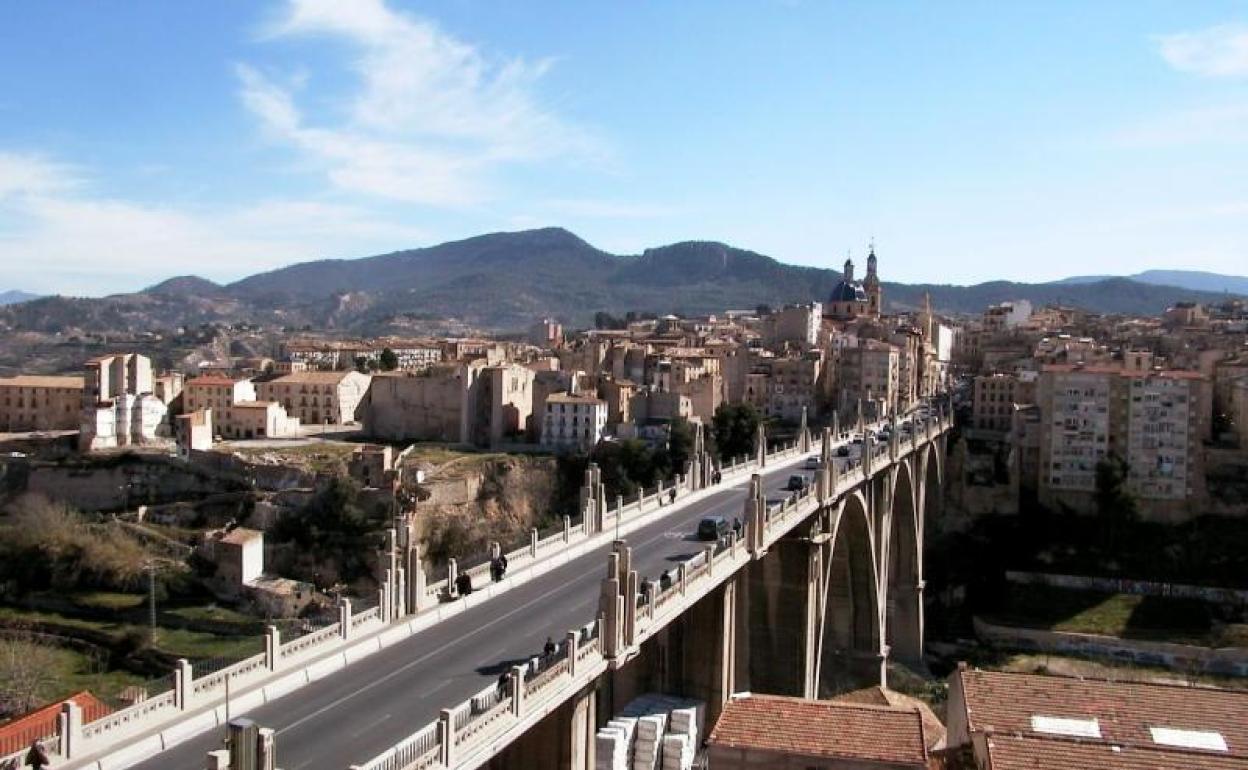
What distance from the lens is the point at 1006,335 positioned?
107938 mm

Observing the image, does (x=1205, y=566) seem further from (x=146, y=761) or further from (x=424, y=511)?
(x=146, y=761)

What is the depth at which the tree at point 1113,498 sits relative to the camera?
59.3 meters

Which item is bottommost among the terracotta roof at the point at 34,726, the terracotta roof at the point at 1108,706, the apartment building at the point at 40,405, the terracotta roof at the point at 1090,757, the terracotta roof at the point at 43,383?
the terracotta roof at the point at 34,726

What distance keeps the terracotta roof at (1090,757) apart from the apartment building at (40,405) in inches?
2954

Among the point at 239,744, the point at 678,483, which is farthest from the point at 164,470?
the point at 239,744

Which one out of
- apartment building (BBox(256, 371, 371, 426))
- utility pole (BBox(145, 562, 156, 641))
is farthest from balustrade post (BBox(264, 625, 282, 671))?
apartment building (BBox(256, 371, 371, 426))

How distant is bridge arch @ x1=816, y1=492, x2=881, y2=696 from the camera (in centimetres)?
4009

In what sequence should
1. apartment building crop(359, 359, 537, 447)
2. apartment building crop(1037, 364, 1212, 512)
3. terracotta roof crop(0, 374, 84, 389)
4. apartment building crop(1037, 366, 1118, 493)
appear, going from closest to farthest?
1. apartment building crop(1037, 364, 1212, 512)
2. apartment building crop(1037, 366, 1118, 493)
3. apartment building crop(359, 359, 537, 447)
4. terracotta roof crop(0, 374, 84, 389)

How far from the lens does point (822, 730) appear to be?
704 inches

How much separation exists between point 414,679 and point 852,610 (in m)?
28.5

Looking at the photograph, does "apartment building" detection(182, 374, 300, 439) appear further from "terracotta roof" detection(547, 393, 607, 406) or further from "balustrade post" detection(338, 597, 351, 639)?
"balustrade post" detection(338, 597, 351, 639)

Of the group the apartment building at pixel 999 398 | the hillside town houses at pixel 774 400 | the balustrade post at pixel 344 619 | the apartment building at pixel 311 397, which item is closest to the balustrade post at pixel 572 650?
the balustrade post at pixel 344 619

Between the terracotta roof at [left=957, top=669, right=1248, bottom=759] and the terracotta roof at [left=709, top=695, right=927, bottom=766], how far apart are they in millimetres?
2086

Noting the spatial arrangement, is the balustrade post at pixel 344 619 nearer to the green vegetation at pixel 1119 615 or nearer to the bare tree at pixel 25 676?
the bare tree at pixel 25 676
